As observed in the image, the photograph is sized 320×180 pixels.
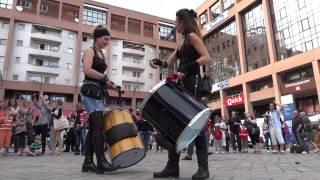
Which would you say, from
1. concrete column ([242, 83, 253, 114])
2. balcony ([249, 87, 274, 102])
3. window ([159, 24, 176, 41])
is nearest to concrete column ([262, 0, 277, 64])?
Answer: balcony ([249, 87, 274, 102])

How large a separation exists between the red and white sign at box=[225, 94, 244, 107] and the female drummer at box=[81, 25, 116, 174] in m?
40.1

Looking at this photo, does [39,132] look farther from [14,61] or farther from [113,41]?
[113,41]

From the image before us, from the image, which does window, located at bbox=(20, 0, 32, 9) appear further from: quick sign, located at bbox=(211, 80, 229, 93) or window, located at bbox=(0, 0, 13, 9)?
quick sign, located at bbox=(211, 80, 229, 93)

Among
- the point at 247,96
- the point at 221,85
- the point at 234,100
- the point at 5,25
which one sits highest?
the point at 5,25

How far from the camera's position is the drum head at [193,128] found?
9.57 ft

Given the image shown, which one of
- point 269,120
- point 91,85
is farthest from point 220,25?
point 91,85

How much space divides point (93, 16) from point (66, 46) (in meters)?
6.90

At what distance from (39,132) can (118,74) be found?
39.9 m

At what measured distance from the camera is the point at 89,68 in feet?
13.2

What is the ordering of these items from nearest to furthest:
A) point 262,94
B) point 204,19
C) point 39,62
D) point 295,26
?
point 295,26 → point 262,94 → point 39,62 → point 204,19

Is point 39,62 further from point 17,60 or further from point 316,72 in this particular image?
point 316,72

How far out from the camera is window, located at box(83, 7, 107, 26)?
160ft

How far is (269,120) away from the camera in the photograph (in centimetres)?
1206

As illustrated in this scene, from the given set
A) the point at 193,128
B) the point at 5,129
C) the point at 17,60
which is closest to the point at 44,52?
the point at 17,60
